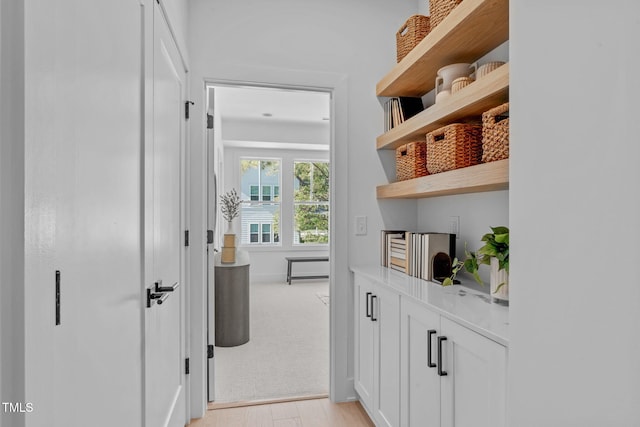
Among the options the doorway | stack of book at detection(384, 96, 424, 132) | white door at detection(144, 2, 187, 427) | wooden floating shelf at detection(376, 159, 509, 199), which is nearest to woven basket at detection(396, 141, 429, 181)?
wooden floating shelf at detection(376, 159, 509, 199)

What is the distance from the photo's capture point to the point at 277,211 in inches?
269

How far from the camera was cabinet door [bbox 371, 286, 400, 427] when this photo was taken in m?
1.69

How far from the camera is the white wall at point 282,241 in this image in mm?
6625

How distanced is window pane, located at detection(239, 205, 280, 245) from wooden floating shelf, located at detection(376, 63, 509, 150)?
4736mm

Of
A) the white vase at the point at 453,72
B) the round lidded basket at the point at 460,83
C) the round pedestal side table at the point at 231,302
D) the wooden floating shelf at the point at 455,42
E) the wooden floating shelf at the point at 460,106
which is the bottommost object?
the round pedestal side table at the point at 231,302

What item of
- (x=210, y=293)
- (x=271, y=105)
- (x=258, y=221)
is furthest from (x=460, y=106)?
(x=258, y=221)

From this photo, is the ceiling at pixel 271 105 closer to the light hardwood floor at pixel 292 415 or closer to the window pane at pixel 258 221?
the window pane at pixel 258 221

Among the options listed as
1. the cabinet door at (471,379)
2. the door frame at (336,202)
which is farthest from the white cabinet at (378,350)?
the cabinet door at (471,379)

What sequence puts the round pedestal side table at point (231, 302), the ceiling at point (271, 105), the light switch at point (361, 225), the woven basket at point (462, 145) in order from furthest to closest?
the ceiling at point (271, 105)
the round pedestal side table at point (231, 302)
the light switch at point (361, 225)
the woven basket at point (462, 145)

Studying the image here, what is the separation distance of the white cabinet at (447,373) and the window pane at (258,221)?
17.5 ft

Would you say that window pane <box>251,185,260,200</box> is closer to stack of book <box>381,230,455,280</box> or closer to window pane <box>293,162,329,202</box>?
window pane <box>293,162,329,202</box>
